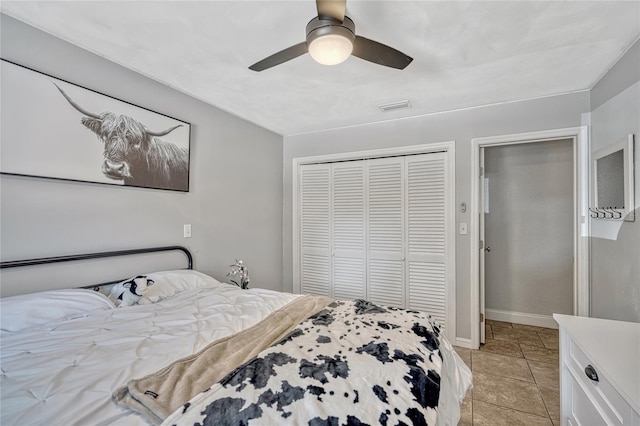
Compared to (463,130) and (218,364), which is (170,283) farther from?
(463,130)

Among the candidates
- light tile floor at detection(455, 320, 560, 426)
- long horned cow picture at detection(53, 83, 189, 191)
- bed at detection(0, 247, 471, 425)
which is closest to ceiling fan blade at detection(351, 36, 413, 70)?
bed at detection(0, 247, 471, 425)

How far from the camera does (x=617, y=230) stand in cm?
207

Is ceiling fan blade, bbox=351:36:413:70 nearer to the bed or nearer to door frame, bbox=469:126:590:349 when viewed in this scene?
the bed

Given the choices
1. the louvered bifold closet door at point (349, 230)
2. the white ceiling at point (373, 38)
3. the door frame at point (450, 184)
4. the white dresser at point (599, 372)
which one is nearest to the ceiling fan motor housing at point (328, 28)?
the white ceiling at point (373, 38)

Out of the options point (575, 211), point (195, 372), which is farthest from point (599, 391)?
point (575, 211)

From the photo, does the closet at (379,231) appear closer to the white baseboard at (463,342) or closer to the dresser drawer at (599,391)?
the white baseboard at (463,342)

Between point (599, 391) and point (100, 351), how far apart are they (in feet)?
7.01

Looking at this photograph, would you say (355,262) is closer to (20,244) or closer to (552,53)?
(552,53)

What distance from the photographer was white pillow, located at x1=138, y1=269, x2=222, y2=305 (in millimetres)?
2018

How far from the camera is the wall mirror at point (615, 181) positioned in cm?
185

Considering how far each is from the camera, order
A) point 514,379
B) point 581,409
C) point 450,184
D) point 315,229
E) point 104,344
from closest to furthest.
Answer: point 104,344, point 581,409, point 514,379, point 450,184, point 315,229

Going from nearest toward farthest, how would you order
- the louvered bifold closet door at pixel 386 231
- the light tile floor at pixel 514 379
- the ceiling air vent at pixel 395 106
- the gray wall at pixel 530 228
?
the light tile floor at pixel 514 379 → the ceiling air vent at pixel 395 106 → the louvered bifold closet door at pixel 386 231 → the gray wall at pixel 530 228

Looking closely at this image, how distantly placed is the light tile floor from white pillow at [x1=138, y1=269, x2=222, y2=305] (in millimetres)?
2167

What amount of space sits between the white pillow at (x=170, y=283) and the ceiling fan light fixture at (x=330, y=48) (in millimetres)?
1883
